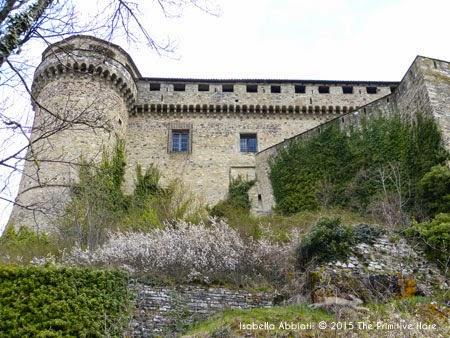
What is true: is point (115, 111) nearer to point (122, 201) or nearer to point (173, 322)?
point (122, 201)

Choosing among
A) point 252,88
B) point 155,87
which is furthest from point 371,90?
point 155,87

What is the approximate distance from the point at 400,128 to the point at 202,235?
28.8ft

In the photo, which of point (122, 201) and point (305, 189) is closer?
point (305, 189)

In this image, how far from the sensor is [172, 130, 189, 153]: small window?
2448 cm

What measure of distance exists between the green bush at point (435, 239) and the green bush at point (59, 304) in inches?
234

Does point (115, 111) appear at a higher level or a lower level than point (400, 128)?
higher

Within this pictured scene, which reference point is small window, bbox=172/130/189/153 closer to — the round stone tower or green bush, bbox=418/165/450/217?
the round stone tower

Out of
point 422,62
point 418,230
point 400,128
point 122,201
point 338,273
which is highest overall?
point 422,62

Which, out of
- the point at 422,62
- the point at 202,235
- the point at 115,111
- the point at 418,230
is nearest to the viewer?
the point at 418,230

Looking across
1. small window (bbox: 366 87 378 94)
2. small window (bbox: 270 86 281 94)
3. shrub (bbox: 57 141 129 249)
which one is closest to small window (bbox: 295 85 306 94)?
small window (bbox: 270 86 281 94)

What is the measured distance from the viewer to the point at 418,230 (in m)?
10.5

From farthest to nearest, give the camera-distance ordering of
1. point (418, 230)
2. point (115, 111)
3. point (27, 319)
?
point (115, 111)
point (418, 230)
point (27, 319)

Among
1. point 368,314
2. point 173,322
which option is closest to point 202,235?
point 173,322

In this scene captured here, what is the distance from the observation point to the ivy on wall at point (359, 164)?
16156 millimetres
